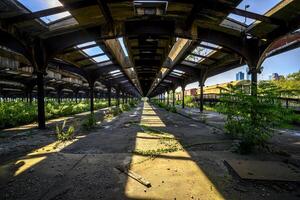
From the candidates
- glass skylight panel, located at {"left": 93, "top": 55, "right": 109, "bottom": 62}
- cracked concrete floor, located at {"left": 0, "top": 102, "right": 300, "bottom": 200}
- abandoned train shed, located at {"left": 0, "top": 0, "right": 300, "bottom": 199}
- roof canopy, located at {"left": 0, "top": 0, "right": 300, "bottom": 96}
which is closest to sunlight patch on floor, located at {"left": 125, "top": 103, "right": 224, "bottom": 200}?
cracked concrete floor, located at {"left": 0, "top": 102, "right": 300, "bottom": 200}

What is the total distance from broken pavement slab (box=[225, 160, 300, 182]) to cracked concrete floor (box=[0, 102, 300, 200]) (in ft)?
0.48

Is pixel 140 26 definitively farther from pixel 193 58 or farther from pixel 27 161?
pixel 193 58

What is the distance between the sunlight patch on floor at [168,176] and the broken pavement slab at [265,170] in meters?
0.80

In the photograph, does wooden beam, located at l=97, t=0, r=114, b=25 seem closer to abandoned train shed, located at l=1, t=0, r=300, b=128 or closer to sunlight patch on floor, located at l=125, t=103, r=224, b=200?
abandoned train shed, located at l=1, t=0, r=300, b=128

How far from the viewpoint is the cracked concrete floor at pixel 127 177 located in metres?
3.65

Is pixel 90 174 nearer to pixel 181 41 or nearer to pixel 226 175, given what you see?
pixel 226 175

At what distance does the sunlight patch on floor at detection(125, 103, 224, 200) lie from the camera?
3637 mm

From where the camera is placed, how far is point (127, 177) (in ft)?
14.3

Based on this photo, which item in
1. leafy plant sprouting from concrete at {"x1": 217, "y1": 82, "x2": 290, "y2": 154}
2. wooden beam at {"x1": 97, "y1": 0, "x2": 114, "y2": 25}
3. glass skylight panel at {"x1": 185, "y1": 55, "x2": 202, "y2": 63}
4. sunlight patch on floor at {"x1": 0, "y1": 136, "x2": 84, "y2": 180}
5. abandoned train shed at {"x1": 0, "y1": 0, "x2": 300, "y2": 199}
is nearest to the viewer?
sunlight patch on floor at {"x1": 0, "y1": 136, "x2": 84, "y2": 180}

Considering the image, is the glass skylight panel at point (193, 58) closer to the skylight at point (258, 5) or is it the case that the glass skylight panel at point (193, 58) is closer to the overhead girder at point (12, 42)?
the skylight at point (258, 5)

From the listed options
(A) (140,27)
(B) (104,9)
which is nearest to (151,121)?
(A) (140,27)

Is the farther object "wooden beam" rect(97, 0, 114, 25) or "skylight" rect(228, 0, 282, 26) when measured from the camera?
"skylight" rect(228, 0, 282, 26)

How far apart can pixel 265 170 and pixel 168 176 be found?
6.82 feet

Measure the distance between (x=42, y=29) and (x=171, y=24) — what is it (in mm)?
5427
